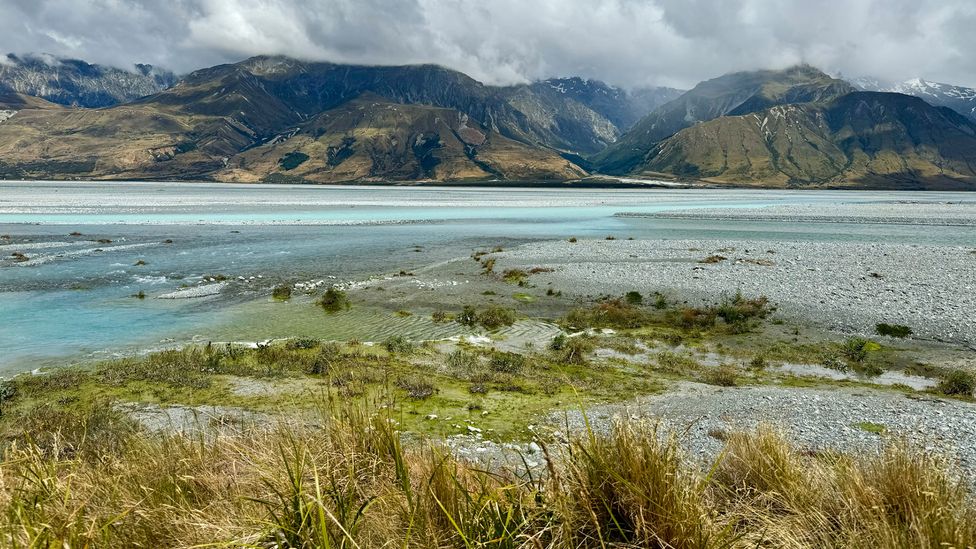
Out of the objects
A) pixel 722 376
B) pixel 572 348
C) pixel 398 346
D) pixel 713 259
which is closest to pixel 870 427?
pixel 722 376

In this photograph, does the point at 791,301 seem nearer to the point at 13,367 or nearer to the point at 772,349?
the point at 772,349

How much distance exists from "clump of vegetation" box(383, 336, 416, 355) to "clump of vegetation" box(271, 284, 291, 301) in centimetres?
1009

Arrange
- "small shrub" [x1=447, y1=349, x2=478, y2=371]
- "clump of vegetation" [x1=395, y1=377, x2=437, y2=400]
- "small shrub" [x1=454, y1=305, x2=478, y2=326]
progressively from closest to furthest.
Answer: "clump of vegetation" [x1=395, y1=377, x2=437, y2=400], "small shrub" [x1=447, y1=349, x2=478, y2=371], "small shrub" [x1=454, y1=305, x2=478, y2=326]

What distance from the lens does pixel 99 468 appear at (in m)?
4.27

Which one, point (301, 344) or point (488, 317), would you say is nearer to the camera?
point (301, 344)

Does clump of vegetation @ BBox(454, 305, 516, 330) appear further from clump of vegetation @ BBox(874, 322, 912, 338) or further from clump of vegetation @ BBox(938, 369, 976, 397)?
clump of vegetation @ BBox(874, 322, 912, 338)

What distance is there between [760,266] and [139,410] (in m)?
32.8

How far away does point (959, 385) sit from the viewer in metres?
12.6

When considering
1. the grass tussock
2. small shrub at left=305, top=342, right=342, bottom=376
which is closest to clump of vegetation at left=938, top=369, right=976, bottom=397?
the grass tussock

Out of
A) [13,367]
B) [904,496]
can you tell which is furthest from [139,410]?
[904,496]

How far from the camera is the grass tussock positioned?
3279 millimetres

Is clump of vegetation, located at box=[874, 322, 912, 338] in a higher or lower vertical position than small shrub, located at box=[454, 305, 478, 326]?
higher

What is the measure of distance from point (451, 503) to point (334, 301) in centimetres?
2100

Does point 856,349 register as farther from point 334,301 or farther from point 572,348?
point 334,301
